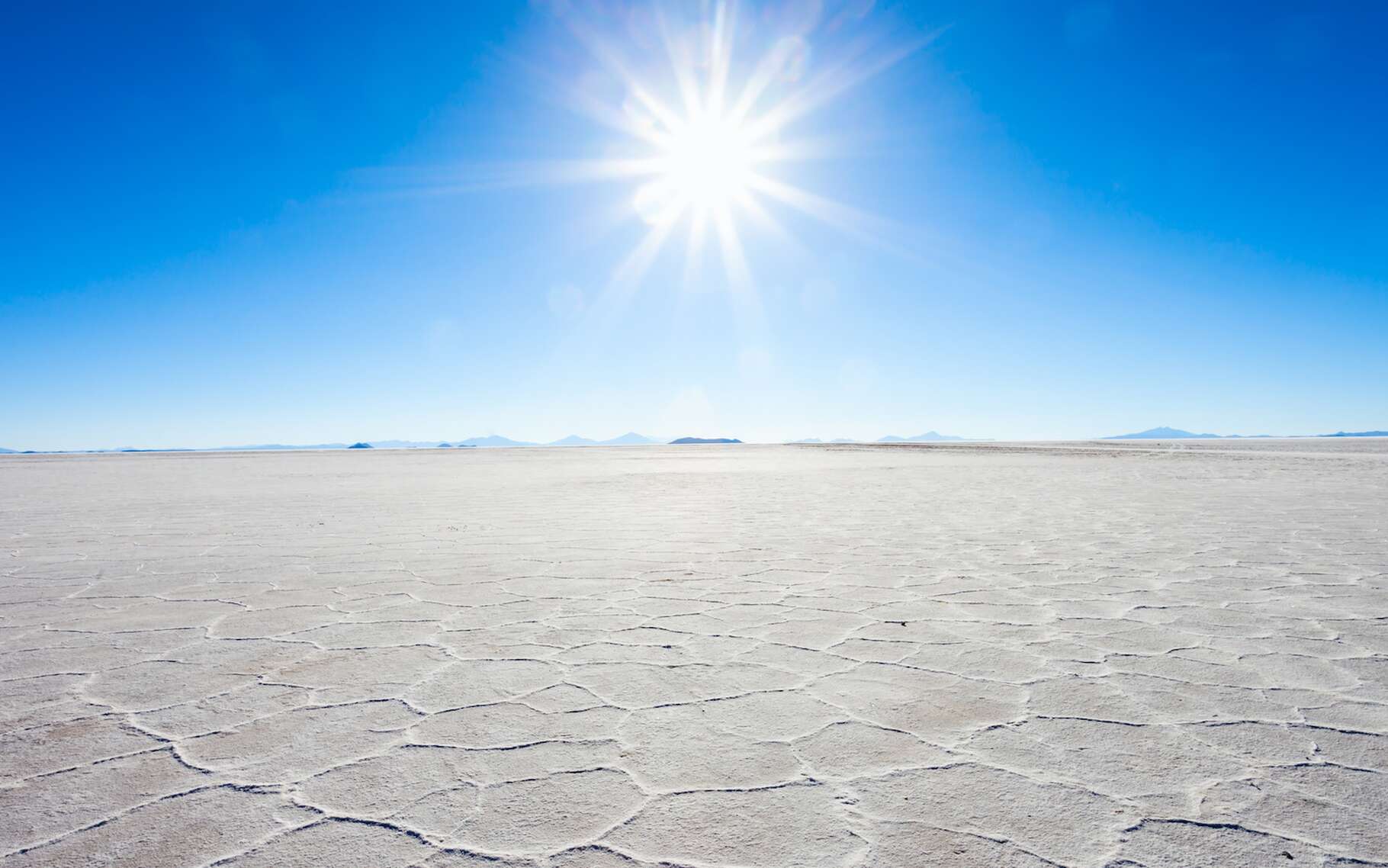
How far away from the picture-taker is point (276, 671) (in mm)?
2396

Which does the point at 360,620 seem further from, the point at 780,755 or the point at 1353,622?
the point at 1353,622

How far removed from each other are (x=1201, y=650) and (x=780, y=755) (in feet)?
6.32

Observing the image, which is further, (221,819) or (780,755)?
(780,755)

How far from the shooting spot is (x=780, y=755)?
1758 millimetres

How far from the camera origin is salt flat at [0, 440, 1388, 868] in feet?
4.67

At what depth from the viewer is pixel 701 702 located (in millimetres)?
2105

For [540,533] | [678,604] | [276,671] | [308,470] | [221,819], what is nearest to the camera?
[221,819]

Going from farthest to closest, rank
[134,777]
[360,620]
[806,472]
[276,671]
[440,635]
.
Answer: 1. [806,472]
2. [360,620]
3. [440,635]
4. [276,671]
5. [134,777]

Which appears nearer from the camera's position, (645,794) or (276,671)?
(645,794)

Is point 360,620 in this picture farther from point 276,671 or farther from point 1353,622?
point 1353,622

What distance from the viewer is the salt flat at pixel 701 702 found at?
142 cm

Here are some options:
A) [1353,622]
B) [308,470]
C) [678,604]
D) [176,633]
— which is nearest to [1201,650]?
[1353,622]

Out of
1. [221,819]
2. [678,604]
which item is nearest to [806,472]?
[678,604]

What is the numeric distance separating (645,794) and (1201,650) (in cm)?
233
